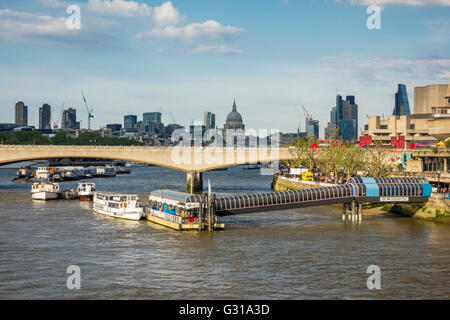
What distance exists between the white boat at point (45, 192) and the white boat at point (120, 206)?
19733mm

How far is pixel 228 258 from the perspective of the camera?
163ft

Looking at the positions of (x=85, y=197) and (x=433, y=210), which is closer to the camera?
(x=433, y=210)

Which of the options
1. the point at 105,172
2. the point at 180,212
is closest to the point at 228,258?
the point at 180,212

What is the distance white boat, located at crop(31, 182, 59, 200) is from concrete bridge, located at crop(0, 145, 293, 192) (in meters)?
20.4

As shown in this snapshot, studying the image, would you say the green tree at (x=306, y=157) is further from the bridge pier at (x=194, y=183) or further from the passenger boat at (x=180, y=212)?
the passenger boat at (x=180, y=212)

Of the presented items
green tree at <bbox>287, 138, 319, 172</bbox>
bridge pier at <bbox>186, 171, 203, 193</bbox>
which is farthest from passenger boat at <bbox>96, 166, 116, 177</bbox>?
green tree at <bbox>287, 138, 319, 172</bbox>

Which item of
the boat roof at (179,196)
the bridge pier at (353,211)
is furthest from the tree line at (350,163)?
the boat roof at (179,196)

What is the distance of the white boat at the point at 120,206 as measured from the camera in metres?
72.6

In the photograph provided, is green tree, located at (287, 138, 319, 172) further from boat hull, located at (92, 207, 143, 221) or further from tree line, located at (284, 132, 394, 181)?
boat hull, located at (92, 207, 143, 221)

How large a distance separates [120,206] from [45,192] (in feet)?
89.4

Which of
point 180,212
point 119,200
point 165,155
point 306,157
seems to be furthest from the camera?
point 306,157

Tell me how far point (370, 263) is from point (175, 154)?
76.3 m

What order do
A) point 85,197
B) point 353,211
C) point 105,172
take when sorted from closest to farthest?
point 353,211
point 85,197
point 105,172

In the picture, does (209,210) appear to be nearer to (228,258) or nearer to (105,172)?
(228,258)
